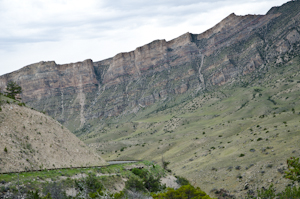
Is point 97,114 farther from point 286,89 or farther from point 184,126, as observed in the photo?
point 286,89

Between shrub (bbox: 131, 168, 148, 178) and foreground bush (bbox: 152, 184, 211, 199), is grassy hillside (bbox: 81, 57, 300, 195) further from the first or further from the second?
foreground bush (bbox: 152, 184, 211, 199)

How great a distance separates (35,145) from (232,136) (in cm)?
4575

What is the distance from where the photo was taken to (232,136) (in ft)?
196

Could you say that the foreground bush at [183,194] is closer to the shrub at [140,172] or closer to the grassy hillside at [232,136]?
the grassy hillside at [232,136]

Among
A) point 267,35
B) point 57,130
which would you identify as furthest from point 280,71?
point 57,130

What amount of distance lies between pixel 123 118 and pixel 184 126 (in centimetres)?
8066

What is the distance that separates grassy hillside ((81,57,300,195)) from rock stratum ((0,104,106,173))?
18.2m

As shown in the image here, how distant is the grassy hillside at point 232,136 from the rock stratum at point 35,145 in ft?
59.7

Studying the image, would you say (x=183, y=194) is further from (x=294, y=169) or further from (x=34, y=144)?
(x=34, y=144)

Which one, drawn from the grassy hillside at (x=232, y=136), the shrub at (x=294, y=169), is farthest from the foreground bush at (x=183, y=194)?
the grassy hillside at (x=232, y=136)

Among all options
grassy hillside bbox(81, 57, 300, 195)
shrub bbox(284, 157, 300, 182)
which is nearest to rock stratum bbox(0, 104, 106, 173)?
grassy hillside bbox(81, 57, 300, 195)

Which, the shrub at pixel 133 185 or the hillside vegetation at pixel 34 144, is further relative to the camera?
the shrub at pixel 133 185

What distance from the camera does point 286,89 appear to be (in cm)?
9700

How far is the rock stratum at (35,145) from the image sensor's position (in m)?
22.6
